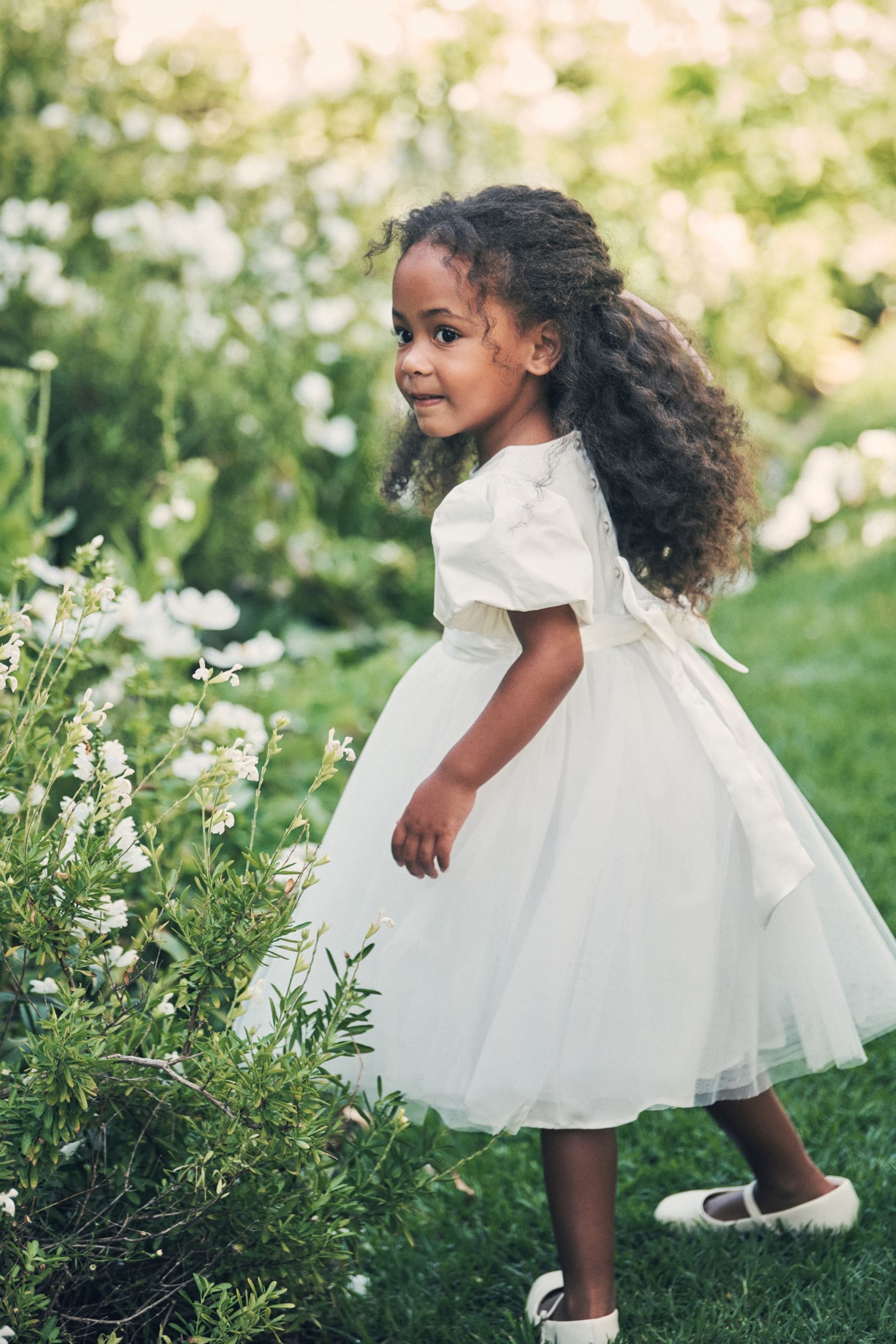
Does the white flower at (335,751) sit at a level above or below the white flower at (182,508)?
above

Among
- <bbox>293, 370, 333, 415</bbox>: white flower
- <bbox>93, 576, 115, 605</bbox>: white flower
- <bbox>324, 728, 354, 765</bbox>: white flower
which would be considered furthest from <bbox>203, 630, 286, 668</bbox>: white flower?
<bbox>293, 370, 333, 415</bbox>: white flower

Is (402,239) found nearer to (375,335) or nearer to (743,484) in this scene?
(743,484)

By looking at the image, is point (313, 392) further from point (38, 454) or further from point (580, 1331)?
point (580, 1331)

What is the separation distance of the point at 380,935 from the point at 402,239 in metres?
0.89

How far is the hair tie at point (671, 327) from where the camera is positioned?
1.66 metres

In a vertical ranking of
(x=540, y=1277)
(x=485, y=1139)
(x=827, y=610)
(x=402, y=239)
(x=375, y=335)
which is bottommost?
(x=827, y=610)

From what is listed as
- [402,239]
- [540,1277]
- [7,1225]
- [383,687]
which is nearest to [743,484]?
[402,239]

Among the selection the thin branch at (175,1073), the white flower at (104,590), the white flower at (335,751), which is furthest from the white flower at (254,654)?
the thin branch at (175,1073)

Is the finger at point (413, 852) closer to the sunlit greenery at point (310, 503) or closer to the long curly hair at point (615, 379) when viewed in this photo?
Answer: the sunlit greenery at point (310, 503)

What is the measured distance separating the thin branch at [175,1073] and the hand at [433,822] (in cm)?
34

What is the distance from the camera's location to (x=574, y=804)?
1508mm

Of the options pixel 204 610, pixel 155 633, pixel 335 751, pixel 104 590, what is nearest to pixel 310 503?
pixel 204 610

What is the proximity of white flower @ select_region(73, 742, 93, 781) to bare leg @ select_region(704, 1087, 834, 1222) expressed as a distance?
903 millimetres

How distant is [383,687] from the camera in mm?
3088
